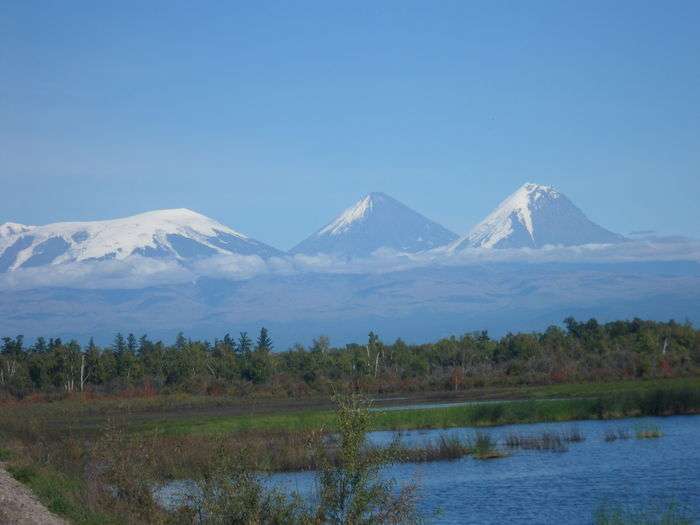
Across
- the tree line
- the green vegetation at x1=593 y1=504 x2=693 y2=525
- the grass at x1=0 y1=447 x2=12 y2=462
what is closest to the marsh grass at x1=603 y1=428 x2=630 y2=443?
the green vegetation at x1=593 y1=504 x2=693 y2=525

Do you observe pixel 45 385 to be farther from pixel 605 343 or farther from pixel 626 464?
pixel 626 464

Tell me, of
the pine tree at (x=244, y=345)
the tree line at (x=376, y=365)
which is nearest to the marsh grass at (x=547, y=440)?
the tree line at (x=376, y=365)

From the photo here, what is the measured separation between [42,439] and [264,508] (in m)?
21.2

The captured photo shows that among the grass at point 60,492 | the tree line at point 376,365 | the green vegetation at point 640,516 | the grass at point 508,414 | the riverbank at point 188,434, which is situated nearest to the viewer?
the grass at point 60,492

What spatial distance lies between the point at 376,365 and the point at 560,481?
65.3m

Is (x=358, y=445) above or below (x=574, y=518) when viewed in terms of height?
above

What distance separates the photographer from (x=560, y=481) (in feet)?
121

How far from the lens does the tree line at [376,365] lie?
295 feet

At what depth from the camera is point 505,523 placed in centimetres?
3072

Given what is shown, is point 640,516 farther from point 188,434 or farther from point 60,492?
point 188,434

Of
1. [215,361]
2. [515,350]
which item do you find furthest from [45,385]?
[515,350]

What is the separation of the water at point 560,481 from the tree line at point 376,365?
134 feet

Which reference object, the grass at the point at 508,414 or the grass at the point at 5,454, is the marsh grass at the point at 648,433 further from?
the grass at the point at 5,454

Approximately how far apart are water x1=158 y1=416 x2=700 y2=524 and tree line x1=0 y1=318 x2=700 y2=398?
4075 cm
